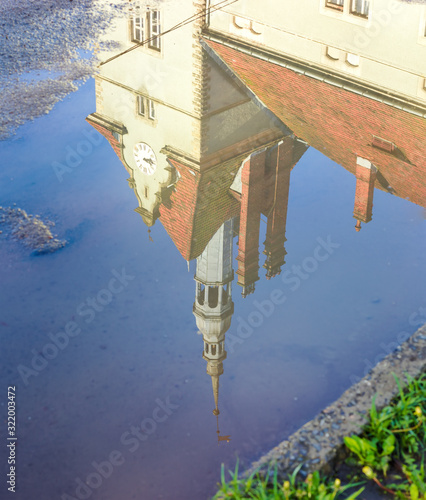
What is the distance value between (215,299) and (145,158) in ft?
14.0

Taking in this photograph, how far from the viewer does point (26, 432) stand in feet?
30.6

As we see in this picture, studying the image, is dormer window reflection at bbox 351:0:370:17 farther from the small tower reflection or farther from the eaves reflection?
the small tower reflection

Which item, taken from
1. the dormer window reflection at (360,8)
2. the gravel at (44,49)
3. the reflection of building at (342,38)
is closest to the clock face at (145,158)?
the gravel at (44,49)

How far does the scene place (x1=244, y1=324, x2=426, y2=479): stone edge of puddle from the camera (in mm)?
7973

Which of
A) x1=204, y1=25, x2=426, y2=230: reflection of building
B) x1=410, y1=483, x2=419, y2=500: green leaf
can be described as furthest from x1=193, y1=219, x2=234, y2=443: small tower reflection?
x1=410, y1=483, x2=419, y2=500: green leaf

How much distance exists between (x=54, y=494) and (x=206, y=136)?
870 centimetres

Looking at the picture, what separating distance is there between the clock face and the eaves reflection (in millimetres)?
31

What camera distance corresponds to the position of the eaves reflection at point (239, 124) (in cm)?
1295

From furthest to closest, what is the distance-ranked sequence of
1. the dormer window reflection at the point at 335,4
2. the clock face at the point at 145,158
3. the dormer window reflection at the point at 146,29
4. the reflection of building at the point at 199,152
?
the dormer window reflection at the point at 335,4
the dormer window reflection at the point at 146,29
the clock face at the point at 145,158
the reflection of building at the point at 199,152

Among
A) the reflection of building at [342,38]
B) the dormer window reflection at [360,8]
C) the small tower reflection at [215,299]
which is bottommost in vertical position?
the small tower reflection at [215,299]

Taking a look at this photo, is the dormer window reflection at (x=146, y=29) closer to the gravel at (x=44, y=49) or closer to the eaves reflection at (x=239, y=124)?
the eaves reflection at (x=239, y=124)

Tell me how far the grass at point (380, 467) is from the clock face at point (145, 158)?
671 cm

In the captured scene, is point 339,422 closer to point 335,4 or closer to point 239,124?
point 239,124

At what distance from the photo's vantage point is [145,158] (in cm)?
1436
